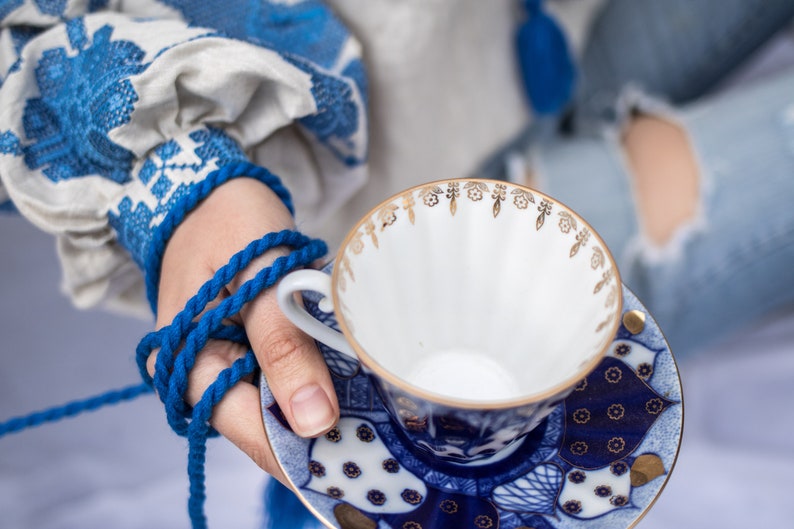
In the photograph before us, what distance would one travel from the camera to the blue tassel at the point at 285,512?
0.42m

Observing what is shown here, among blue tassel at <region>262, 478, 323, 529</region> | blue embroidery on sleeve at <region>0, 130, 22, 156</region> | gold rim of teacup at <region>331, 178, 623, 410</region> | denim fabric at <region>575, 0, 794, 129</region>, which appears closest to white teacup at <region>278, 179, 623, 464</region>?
gold rim of teacup at <region>331, 178, 623, 410</region>

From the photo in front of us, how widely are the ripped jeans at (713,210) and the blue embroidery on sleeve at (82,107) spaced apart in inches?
15.8

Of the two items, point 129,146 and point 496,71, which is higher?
point 496,71

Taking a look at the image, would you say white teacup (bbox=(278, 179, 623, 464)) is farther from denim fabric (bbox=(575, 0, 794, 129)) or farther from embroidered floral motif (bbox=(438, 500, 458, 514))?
denim fabric (bbox=(575, 0, 794, 129))

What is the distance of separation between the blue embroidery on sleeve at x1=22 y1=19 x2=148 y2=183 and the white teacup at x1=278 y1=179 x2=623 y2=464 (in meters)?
0.17

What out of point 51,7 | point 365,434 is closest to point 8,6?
point 51,7

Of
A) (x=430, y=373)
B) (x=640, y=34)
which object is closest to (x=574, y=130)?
(x=640, y=34)

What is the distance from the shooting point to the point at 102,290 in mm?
479

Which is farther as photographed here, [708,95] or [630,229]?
[708,95]

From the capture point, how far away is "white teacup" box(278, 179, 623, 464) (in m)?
0.31

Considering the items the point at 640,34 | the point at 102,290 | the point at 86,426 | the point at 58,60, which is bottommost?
the point at 86,426

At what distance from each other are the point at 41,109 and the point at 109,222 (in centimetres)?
9

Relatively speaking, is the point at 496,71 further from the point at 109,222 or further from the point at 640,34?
the point at 109,222

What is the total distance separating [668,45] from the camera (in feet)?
2.35
